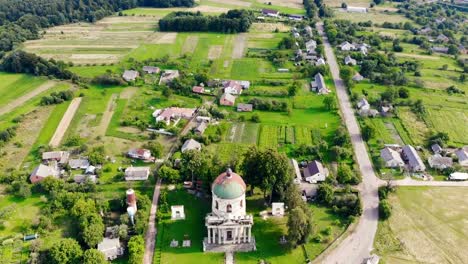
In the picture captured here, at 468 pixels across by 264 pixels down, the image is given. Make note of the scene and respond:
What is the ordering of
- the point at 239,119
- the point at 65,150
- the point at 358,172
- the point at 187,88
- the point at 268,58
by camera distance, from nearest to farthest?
the point at 358,172 < the point at 65,150 < the point at 239,119 < the point at 187,88 < the point at 268,58

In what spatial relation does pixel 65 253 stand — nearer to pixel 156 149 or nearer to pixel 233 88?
pixel 156 149

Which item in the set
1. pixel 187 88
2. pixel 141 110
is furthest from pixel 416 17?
pixel 141 110

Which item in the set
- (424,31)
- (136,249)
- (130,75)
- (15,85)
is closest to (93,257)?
(136,249)

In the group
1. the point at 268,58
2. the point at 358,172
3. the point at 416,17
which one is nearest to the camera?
the point at 358,172

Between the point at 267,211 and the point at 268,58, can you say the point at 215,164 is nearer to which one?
the point at 267,211

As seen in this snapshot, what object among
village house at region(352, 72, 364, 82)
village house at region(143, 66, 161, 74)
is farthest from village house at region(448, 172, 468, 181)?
village house at region(143, 66, 161, 74)

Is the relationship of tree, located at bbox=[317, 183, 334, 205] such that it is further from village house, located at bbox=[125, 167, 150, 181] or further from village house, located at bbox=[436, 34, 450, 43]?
village house, located at bbox=[436, 34, 450, 43]
